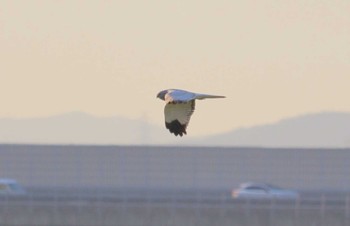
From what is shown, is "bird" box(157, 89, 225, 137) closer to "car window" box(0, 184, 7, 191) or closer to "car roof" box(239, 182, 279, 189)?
"car window" box(0, 184, 7, 191)

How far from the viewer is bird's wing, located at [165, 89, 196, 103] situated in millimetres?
17672

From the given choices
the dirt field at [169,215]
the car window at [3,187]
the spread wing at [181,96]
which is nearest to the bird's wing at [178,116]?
the spread wing at [181,96]

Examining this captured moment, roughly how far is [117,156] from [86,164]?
106 centimetres

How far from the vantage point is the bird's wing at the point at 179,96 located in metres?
17.7

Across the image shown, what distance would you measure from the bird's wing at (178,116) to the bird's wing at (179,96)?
39.2 inches

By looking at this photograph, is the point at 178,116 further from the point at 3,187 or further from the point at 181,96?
the point at 3,187

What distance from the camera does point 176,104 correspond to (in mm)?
18859

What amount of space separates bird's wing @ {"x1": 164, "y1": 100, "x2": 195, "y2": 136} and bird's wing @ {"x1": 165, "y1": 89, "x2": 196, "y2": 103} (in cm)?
100

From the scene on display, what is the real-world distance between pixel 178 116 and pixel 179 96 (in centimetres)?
144

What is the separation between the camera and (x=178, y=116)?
19234 millimetres

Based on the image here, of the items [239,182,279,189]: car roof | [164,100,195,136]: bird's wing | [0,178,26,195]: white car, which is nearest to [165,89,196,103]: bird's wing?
[164,100,195,136]: bird's wing

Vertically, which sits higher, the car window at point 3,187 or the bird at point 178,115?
the car window at point 3,187

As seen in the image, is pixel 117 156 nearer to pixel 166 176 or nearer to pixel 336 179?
pixel 166 176

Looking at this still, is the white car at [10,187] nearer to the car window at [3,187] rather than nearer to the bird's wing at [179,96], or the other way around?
the car window at [3,187]
